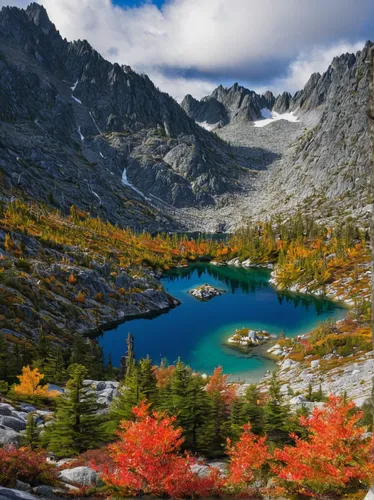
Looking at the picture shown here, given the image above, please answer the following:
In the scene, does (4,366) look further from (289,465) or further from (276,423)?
(289,465)

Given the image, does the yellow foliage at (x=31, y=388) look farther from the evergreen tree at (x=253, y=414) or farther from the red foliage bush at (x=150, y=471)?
the red foliage bush at (x=150, y=471)

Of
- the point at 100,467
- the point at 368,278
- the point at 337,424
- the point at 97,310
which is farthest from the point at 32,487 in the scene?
the point at 368,278

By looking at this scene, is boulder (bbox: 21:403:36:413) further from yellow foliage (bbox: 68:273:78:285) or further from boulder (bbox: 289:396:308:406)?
yellow foliage (bbox: 68:273:78:285)

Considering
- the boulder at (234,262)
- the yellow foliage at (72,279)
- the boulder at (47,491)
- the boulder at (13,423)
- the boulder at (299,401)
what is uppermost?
the boulder at (234,262)

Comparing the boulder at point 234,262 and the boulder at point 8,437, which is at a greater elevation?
the boulder at point 234,262

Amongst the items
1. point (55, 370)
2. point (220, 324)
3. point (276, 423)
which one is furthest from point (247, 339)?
point (276, 423)

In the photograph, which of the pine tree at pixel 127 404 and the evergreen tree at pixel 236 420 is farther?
the pine tree at pixel 127 404

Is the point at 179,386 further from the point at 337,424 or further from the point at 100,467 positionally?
the point at 337,424

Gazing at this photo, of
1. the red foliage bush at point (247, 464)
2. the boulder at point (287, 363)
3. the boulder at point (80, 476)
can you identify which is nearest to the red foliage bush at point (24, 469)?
the boulder at point (80, 476)
